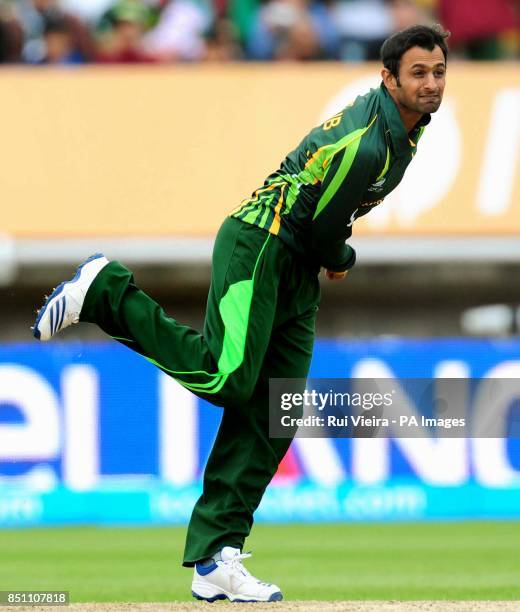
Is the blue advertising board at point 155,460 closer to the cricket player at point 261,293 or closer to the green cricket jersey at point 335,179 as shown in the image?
the cricket player at point 261,293

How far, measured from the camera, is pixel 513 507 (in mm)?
11109

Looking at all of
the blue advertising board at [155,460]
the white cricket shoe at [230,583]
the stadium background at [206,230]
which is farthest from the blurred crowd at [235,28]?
the white cricket shoe at [230,583]

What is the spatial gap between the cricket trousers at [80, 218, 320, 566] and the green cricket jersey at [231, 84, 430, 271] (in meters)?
0.09

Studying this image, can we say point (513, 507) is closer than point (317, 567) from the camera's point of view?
No

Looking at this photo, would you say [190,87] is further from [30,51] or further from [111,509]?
[111,509]

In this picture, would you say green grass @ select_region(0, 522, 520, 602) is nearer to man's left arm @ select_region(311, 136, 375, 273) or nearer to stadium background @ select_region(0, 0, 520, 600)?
stadium background @ select_region(0, 0, 520, 600)

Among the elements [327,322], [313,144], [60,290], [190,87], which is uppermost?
[190,87]

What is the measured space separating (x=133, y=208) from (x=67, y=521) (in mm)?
2822

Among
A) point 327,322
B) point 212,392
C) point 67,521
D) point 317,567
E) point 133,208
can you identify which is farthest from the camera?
point 327,322

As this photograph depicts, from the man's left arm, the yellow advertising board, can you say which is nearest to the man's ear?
the man's left arm

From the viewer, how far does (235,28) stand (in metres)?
12.8

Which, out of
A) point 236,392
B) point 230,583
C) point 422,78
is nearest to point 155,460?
point 230,583

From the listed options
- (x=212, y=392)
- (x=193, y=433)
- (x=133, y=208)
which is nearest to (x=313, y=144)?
(x=212, y=392)

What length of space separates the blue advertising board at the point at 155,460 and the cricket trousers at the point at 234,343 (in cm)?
523
